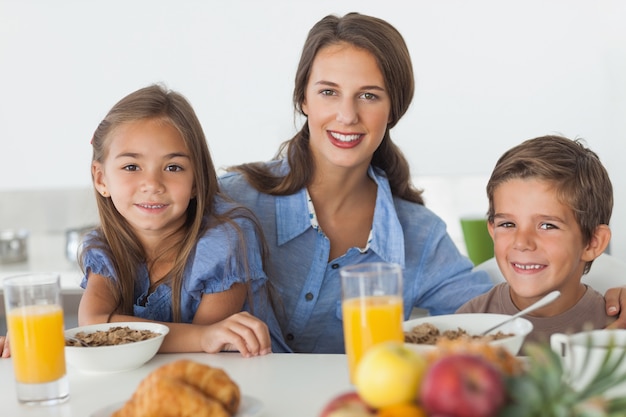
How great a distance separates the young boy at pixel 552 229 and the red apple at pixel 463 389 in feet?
3.56

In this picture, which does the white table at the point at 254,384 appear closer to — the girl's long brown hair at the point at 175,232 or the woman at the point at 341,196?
the girl's long brown hair at the point at 175,232

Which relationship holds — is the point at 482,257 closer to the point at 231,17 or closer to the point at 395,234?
the point at 395,234

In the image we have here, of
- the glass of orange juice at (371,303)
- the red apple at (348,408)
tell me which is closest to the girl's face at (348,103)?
the glass of orange juice at (371,303)

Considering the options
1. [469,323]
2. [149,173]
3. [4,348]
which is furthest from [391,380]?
[149,173]

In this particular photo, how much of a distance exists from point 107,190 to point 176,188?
190mm

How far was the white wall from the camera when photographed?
11.2 ft

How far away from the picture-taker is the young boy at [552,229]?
1821mm

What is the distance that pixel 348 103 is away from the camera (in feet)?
6.66

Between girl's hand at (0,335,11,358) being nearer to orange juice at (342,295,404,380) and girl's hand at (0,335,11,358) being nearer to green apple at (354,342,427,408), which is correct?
orange juice at (342,295,404,380)

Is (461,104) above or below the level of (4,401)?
above

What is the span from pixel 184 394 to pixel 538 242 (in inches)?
40.4

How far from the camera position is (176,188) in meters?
1.86

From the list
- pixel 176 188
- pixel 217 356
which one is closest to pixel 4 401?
pixel 217 356

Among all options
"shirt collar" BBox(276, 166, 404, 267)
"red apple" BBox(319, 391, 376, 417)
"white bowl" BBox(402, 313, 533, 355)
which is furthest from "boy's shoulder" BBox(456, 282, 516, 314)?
"red apple" BBox(319, 391, 376, 417)
